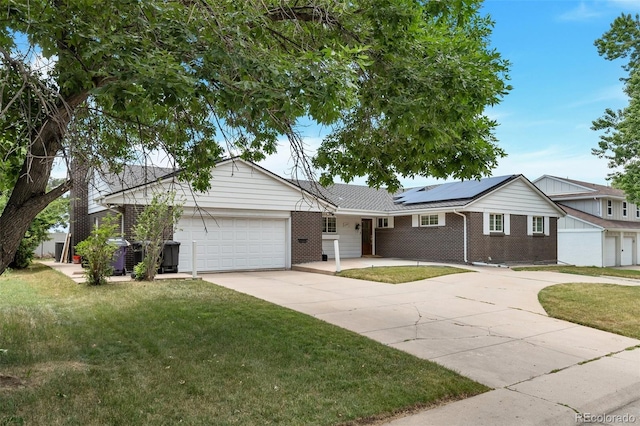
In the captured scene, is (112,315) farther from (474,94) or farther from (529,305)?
(529,305)

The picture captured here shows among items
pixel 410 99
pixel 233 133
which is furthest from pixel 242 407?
pixel 233 133

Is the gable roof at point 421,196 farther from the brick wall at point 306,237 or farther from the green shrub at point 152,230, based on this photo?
the green shrub at point 152,230

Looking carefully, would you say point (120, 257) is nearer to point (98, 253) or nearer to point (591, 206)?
point (98, 253)

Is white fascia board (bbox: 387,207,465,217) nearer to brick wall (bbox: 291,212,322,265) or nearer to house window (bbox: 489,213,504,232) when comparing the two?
house window (bbox: 489,213,504,232)

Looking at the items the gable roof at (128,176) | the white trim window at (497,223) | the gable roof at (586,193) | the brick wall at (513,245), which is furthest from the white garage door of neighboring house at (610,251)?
the gable roof at (128,176)

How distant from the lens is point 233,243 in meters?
16.1

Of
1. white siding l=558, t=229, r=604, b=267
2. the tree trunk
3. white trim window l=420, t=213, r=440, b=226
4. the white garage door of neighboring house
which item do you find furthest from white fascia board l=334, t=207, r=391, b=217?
the tree trunk

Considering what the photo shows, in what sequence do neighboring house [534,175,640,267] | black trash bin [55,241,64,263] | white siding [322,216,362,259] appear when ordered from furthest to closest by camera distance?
neighboring house [534,175,640,267], white siding [322,216,362,259], black trash bin [55,241,64,263]

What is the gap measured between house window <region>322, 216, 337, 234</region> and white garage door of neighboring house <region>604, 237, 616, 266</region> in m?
17.5

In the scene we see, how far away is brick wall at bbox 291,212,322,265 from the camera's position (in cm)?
1748

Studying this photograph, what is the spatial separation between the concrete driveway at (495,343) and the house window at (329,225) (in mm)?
8157

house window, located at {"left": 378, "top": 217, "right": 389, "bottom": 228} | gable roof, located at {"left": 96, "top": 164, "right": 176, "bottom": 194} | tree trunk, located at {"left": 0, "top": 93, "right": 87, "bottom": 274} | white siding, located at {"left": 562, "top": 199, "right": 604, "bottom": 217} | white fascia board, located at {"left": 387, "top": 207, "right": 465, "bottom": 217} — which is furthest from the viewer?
white siding, located at {"left": 562, "top": 199, "right": 604, "bottom": 217}

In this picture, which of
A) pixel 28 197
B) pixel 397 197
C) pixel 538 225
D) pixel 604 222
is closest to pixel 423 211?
pixel 397 197

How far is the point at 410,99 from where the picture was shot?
4.73 metres
